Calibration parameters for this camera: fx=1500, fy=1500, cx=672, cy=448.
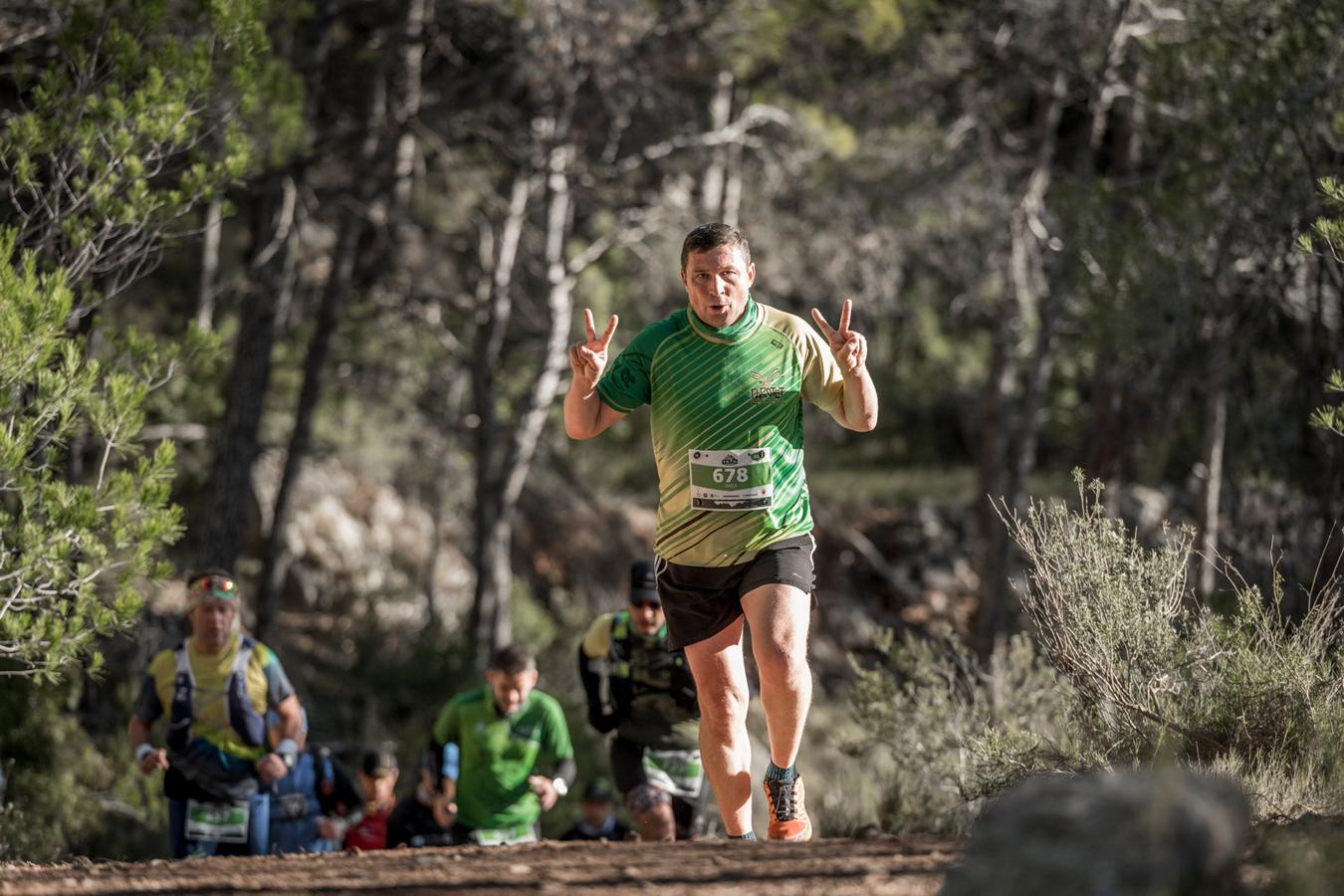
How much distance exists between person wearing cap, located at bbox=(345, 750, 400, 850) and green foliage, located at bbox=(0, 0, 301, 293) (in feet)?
9.69

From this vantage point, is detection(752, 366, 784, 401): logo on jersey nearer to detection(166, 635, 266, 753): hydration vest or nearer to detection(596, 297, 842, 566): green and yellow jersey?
detection(596, 297, 842, 566): green and yellow jersey

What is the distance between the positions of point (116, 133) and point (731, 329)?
11.2 ft

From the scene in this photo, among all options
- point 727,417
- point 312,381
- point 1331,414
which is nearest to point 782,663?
point 727,417

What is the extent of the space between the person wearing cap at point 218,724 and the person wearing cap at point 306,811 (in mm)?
340

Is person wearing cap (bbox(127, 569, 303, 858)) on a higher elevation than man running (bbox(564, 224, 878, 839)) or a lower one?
lower

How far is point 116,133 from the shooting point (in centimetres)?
677

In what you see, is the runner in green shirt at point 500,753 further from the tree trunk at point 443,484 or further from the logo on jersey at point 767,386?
the tree trunk at point 443,484

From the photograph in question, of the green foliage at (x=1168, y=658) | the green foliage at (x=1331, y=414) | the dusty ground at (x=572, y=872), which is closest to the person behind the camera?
the dusty ground at (x=572, y=872)

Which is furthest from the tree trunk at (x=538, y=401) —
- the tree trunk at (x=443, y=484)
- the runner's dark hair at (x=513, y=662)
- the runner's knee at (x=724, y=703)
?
the runner's knee at (x=724, y=703)

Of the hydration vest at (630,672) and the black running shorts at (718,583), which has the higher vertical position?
the black running shorts at (718,583)

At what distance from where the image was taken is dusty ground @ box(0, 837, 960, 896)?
142 inches

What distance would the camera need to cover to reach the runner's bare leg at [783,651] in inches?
187

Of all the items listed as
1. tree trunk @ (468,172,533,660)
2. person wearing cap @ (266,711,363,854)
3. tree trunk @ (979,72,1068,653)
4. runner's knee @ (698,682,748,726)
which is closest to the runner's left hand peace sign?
runner's knee @ (698,682,748,726)

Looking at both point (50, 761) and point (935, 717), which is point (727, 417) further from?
point (50, 761)
